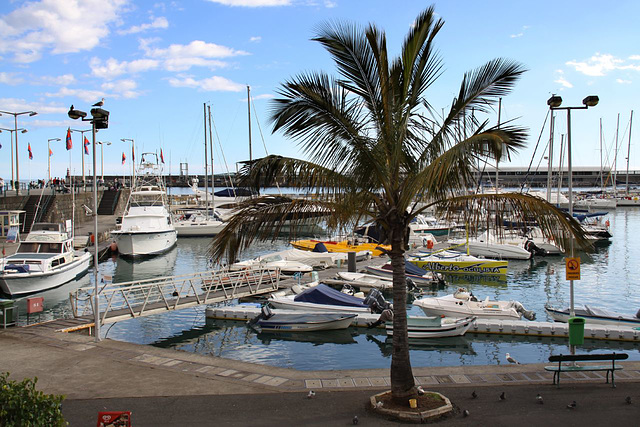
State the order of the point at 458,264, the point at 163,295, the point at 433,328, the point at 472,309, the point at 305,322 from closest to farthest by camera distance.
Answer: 1. the point at 433,328
2. the point at 163,295
3. the point at 305,322
4. the point at 472,309
5. the point at 458,264

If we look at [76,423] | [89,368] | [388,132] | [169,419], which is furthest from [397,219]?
[89,368]

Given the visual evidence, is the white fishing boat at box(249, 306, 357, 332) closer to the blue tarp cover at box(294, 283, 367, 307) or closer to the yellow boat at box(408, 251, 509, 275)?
the blue tarp cover at box(294, 283, 367, 307)

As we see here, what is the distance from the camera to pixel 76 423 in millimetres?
9852

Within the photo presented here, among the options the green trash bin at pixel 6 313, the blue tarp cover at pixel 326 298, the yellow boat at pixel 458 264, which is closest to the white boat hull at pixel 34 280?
the green trash bin at pixel 6 313

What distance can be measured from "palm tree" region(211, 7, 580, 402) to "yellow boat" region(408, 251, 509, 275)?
86.6 feet

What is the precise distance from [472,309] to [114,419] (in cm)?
1811

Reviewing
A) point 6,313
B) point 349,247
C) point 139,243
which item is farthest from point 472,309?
point 139,243

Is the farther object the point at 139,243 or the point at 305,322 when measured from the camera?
the point at 139,243

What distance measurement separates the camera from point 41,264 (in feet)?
97.1

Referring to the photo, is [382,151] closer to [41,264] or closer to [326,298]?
[326,298]

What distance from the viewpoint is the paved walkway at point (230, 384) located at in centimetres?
1040

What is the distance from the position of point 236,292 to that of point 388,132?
17237 mm

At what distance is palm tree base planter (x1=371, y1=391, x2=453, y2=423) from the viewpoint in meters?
9.78

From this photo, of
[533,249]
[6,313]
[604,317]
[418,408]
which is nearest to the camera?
[418,408]
